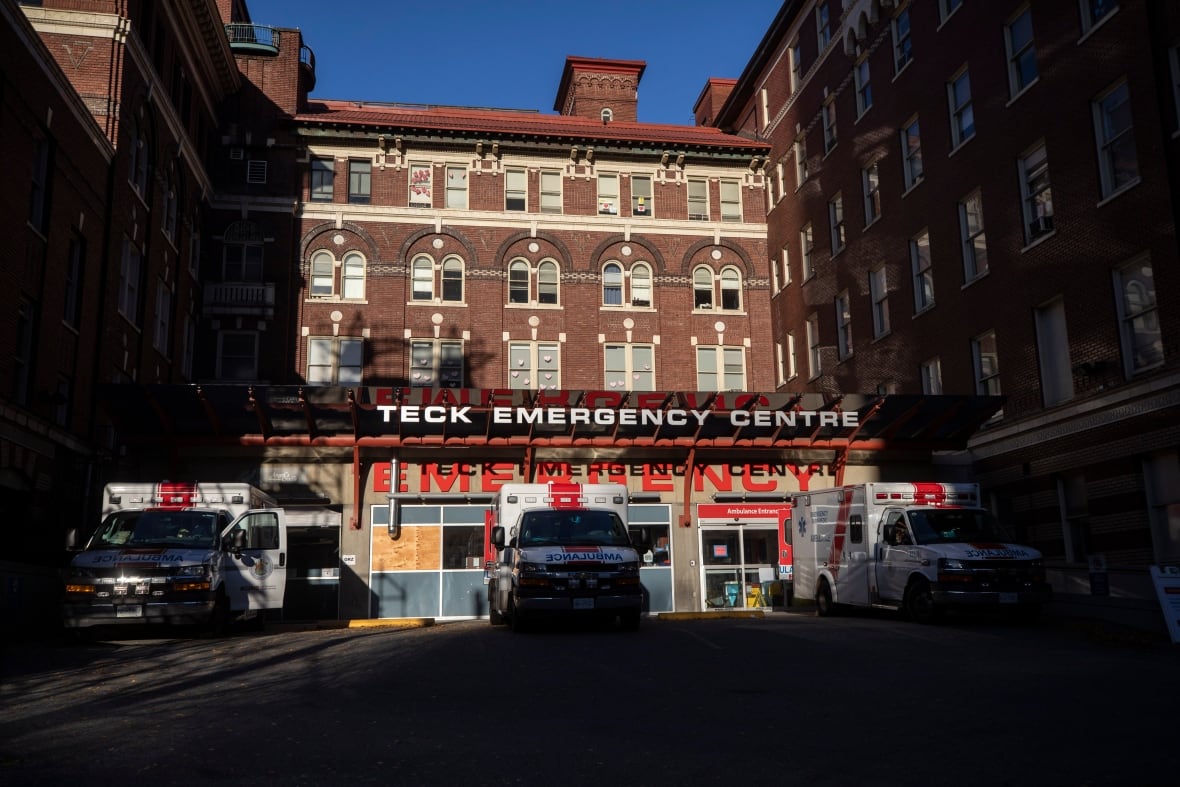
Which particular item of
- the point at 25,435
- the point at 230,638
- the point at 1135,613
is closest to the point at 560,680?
the point at 230,638

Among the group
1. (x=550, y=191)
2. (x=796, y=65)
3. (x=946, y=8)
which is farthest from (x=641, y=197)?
(x=946, y=8)

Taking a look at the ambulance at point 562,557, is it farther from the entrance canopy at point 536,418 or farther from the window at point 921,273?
the window at point 921,273

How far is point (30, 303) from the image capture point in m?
21.7

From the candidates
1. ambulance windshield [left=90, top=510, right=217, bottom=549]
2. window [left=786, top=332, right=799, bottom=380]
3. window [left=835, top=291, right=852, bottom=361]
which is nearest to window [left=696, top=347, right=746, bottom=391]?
window [left=786, top=332, right=799, bottom=380]

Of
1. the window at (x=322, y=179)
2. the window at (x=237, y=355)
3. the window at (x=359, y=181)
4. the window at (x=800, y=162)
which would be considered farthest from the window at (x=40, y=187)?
the window at (x=800, y=162)

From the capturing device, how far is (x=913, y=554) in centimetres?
1814

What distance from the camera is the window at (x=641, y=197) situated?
38.3 metres

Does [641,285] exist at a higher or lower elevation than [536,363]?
higher

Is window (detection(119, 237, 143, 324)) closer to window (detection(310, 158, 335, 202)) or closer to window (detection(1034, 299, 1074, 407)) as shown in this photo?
window (detection(310, 158, 335, 202))

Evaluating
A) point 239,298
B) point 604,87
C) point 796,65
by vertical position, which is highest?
point 604,87

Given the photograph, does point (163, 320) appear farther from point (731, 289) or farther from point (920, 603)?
point (920, 603)

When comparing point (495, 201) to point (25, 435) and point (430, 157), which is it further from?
point (25, 435)

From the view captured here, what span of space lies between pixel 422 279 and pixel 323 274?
3400 millimetres

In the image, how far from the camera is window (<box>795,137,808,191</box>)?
36625mm
